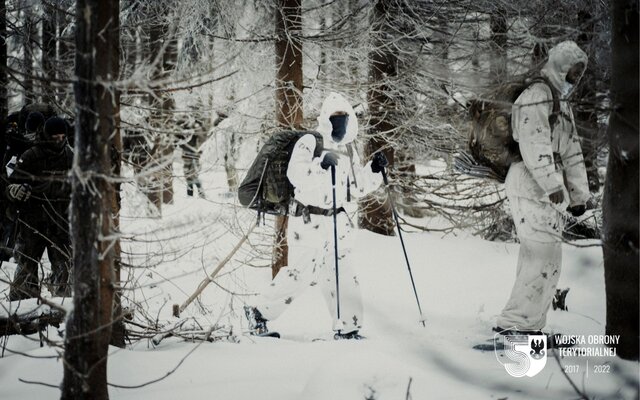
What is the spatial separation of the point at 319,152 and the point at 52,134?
3.42 m

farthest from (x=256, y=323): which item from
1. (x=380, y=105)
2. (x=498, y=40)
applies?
(x=498, y=40)

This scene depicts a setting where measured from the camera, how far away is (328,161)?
18.4 feet

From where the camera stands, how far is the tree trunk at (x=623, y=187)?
4.05 m

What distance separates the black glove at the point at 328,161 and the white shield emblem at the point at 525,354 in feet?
7.30

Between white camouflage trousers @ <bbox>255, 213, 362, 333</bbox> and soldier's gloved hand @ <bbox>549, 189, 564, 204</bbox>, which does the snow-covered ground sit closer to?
white camouflage trousers @ <bbox>255, 213, 362, 333</bbox>

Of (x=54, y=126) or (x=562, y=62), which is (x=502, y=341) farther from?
(x=54, y=126)

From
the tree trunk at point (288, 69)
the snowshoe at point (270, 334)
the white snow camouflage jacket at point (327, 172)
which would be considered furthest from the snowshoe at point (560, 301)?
the tree trunk at point (288, 69)

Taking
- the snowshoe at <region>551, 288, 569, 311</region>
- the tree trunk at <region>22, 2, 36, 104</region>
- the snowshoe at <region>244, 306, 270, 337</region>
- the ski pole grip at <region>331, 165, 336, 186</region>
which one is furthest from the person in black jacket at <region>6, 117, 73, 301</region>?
the snowshoe at <region>551, 288, 569, 311</region>

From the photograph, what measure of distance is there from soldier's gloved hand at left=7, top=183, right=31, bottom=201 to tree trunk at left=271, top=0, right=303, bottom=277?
3154mm

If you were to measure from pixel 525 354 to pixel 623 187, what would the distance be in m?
1.51

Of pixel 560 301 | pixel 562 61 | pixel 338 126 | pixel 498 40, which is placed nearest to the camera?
pixel 562 61

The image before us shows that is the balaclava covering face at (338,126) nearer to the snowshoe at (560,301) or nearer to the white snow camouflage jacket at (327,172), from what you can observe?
the white snow camouflage jacket at (327,172)

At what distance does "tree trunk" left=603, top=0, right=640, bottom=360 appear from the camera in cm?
405

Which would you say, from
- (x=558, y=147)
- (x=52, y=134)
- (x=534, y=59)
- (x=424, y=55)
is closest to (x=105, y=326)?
(x=558, y=147)
